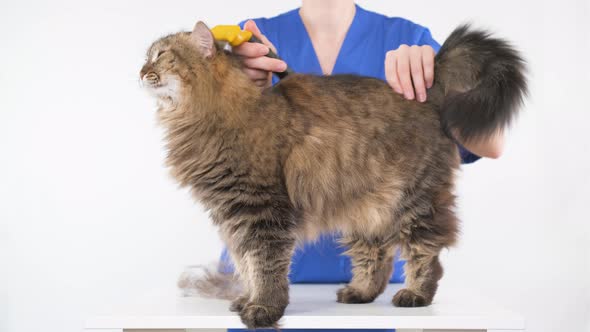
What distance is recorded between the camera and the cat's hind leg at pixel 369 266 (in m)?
1.82

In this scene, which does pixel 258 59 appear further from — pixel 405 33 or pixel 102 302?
pixel 102 302

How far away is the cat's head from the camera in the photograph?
1576 millimetres

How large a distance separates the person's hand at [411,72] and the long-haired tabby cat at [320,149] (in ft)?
0.08

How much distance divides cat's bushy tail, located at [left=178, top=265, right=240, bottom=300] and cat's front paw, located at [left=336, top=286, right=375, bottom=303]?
0.97 ft

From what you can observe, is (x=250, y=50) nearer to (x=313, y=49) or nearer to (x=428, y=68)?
(x=428, y=68)

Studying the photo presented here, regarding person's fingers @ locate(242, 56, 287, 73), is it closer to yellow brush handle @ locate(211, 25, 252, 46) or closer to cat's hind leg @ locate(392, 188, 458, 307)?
yellow brush handle @ locate(211, 25, 252, 46)

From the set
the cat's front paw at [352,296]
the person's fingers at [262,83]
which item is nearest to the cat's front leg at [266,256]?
the cat's front paw at [352,296]

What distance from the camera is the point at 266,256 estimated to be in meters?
1.59

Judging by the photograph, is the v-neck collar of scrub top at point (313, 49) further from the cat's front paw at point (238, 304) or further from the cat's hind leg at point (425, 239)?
the cat's front paw at point (238, 304)

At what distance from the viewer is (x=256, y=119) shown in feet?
5.27

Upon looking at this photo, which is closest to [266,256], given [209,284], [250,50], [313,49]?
A: [209,284]

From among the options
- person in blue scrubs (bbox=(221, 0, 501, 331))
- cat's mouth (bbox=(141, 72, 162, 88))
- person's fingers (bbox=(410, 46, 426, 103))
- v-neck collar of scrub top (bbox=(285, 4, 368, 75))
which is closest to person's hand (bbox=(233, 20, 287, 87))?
cat's mouth (bbox=(141, 72, 162, 88))

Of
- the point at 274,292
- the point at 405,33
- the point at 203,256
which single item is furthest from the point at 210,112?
the point at 203,256

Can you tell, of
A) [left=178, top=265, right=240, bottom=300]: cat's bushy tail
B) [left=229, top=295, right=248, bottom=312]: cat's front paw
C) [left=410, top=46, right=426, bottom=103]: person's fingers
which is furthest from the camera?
[left=178, top=265, right=240, bottom=300]: cat's bushy tail
